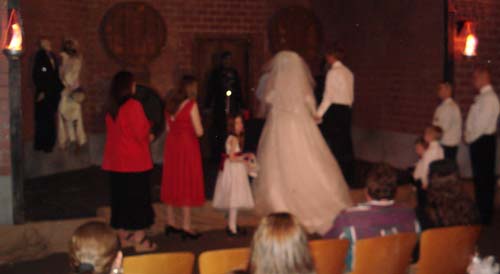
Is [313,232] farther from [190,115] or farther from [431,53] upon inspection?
[431,53]

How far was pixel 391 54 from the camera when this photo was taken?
1096cm

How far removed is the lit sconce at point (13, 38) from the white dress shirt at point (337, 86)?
3.24 m

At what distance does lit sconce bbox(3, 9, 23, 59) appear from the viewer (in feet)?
21.6

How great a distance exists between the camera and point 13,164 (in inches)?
265

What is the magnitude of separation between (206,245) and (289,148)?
1.39 meters

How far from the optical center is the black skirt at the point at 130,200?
6559 millimetres

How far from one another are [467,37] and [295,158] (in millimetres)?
3167

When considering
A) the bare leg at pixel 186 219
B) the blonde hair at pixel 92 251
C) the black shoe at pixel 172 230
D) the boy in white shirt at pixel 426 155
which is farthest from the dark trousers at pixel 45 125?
the blonde hair at pixel 92 251

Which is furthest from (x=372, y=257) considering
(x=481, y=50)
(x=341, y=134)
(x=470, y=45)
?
(x=481, y=50)

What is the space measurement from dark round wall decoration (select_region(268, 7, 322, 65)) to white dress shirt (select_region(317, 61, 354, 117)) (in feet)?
14.0

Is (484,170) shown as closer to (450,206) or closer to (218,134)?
(450,206)

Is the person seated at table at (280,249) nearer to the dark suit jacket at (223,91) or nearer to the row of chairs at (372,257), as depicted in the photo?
the row of chairs at (372,257)

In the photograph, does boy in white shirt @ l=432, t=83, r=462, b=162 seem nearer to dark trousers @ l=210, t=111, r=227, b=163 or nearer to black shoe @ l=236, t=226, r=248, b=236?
black shoe @ l=236, t=226, r=248, b=236

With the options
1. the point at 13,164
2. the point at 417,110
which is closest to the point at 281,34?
the point at 417,110
